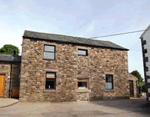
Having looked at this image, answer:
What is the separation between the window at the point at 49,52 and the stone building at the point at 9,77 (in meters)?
2.70

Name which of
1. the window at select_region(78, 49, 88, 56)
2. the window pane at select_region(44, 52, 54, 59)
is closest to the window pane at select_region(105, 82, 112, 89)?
the window at select_region(78, 49, 88, 56)

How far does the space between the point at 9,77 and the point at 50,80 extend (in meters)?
3.69

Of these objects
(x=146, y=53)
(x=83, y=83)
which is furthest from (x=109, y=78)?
(x=146, y=53)

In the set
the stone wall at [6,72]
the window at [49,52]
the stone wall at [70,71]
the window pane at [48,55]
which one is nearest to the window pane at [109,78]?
the stone wall at [70,71]

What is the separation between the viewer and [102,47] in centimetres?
1457

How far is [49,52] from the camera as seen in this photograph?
12.5m

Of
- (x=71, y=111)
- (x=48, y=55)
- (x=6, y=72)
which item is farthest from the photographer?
(x=48, y=55)

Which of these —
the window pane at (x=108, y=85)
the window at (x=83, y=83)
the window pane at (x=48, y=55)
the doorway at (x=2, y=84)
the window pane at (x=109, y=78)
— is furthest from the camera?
the window pane at (x=109, y=78)

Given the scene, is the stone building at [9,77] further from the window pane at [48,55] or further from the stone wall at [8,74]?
the window pane at [48,55]

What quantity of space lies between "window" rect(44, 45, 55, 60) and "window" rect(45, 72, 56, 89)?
1.48 m

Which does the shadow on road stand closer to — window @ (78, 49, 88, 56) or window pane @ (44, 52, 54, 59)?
window @ (78, 49, 88, 56)

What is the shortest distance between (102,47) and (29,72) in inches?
307

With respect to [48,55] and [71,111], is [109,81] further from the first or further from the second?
[71,111]

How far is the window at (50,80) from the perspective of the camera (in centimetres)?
1197
